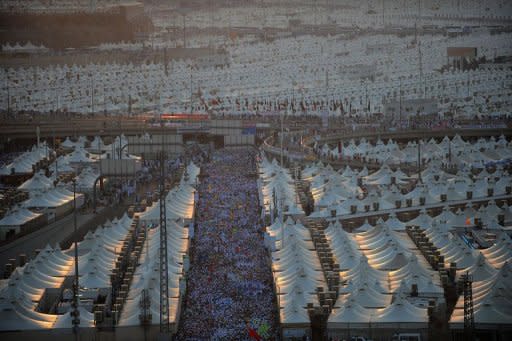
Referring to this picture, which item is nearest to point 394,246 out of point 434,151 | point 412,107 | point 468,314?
point 468,314

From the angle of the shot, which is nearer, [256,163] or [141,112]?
[256,163]

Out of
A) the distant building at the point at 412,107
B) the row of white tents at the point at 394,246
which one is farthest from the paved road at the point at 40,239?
the distant building at the point at 412,107

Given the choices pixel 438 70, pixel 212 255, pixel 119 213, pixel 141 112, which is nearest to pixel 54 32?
pixel 438 70

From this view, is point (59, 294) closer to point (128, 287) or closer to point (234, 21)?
point (128, 287)

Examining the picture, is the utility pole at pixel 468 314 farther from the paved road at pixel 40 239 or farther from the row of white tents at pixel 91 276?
the paved road at pixel 40 239

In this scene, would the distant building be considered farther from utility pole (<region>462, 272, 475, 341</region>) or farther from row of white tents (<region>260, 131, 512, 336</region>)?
utility pole (<region>462, 272, 475, 341</region>)

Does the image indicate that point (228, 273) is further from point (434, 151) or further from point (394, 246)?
point (434, 151)

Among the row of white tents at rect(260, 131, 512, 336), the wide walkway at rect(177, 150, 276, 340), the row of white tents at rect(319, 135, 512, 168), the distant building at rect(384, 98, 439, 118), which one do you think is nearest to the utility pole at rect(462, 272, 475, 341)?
the row of white tents at rect(260, 131, 512, 336)

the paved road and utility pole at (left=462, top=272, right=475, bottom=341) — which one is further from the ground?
the paved road
